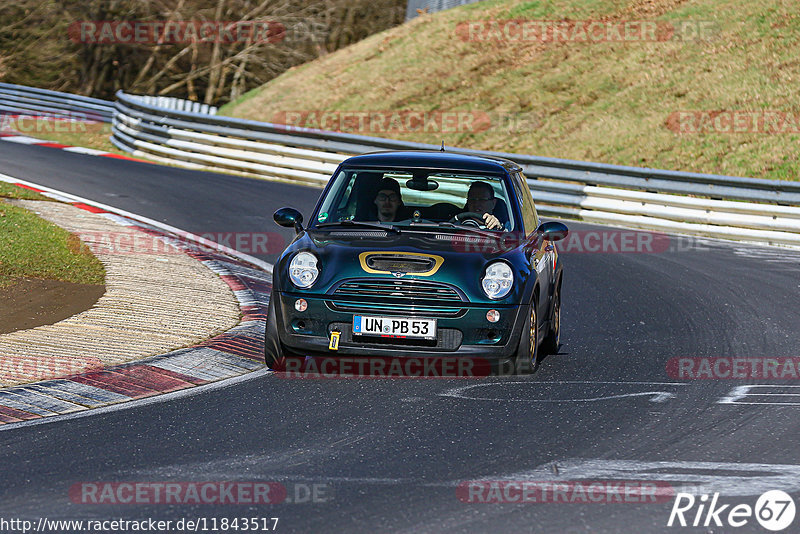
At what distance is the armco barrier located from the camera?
56.4 ft

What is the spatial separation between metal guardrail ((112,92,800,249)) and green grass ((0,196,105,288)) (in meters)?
7.35

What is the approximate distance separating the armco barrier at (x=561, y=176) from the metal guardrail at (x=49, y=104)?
568 centimetres

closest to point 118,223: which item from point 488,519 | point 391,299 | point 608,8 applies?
point 391,299

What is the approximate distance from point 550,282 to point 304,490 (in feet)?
13.7

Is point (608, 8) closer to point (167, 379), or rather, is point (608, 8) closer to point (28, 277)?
point (28, 277)

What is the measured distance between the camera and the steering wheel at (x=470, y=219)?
28.7ft

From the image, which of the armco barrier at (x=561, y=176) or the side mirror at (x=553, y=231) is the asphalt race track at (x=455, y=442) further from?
the armco barrier at (x=561, y=176)

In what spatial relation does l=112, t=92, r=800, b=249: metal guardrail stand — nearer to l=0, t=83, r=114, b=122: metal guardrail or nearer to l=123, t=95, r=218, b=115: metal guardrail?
l=123, t=95, r=218, b=115: metal guardrail

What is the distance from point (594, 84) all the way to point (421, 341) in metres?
23.4

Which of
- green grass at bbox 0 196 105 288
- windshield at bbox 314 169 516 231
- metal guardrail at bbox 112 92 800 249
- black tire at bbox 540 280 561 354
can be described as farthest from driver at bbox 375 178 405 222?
metal guardrail at bbox 112 92 800 249

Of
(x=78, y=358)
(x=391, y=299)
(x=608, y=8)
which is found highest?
(x=608, y=8)

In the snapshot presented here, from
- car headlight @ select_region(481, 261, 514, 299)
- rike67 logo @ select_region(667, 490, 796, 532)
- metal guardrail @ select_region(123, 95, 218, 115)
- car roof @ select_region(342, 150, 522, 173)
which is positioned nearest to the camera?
rike67 logo @ select_region(667, 490, 796, 532)

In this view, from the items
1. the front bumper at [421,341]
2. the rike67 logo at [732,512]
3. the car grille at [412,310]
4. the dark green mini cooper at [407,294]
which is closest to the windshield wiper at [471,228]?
the dark green mini cooper at [407,294]

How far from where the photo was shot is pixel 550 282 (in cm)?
908
